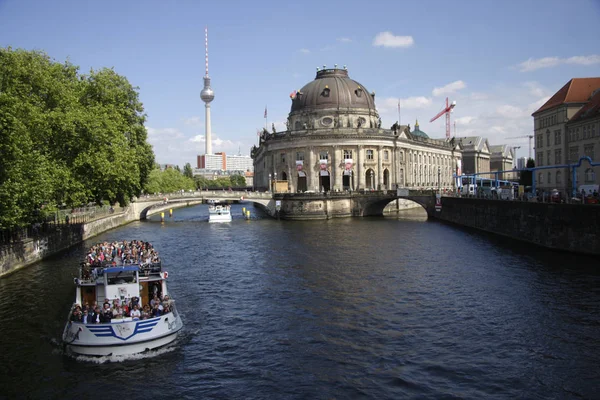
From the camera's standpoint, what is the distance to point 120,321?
81.3ft

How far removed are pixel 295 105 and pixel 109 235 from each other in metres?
73.0

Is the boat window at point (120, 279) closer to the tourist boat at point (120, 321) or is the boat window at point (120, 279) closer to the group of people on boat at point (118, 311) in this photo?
the tourist boat at point (120, 321)

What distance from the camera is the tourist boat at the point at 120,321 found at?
2462 cm

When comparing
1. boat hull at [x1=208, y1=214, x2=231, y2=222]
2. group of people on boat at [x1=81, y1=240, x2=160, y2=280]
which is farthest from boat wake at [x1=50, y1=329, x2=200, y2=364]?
boat hull at [x1=208, y1=214, x2=231, y2=222]

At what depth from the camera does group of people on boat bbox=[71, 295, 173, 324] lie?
82.4 feet

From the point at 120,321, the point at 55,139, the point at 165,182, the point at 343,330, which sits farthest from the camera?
the point at 165,182

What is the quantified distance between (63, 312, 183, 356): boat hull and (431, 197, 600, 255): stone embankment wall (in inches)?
1460

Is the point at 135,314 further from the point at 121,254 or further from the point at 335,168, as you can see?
the point at 335,168

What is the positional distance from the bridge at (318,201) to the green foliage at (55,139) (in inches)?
1160

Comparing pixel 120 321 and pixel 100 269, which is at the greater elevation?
pixel 100 269

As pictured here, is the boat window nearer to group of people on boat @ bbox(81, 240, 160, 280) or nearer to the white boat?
group of people on boat @ bbox(81, 240, 160, 280)

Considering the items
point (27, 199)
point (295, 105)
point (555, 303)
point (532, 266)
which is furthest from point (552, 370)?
point (295, 105)

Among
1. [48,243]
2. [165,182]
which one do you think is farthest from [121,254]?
[165,182]

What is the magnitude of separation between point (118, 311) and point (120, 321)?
929mm
